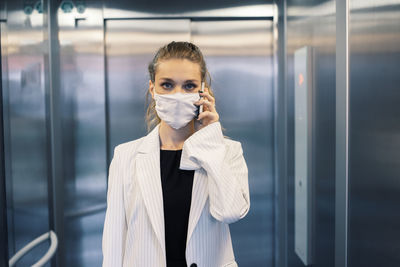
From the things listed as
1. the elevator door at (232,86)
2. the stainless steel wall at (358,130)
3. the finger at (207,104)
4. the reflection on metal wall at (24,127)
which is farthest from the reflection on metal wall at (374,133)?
the reflection on metal wall at (24,127)

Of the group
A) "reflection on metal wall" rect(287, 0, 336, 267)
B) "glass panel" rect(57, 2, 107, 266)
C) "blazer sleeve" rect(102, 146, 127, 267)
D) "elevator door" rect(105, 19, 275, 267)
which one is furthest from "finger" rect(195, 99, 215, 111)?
"glass panel" rect(57, 2, 107, 266)

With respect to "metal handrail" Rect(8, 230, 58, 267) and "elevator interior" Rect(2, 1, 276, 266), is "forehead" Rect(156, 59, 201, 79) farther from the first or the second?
"elevator interior" Rect(2, 1, 276, 266)

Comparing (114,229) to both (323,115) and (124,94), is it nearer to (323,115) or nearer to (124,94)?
(323,115)

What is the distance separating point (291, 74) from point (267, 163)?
854 mm

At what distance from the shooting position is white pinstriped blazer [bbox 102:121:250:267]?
1.70 meters

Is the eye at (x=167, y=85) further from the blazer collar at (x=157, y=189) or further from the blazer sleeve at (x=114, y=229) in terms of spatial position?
the blazer sleeve at (x=114, y=229)

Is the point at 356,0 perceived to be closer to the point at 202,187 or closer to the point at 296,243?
the point at 202,187

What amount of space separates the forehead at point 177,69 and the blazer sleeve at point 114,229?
539 mm

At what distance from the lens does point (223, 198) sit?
5.46 ft

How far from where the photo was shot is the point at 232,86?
11.7 feet

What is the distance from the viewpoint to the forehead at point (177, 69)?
5.96ft

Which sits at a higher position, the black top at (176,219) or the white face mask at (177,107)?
the white face mask at (177,107)

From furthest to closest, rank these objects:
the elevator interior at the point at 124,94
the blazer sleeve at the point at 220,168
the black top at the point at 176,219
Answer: the elevator interior at the point at 124,94
the black top at the point at 176,219
the blazer sleeve at the point at 220,168

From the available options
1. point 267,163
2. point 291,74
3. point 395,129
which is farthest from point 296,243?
point 395,129
